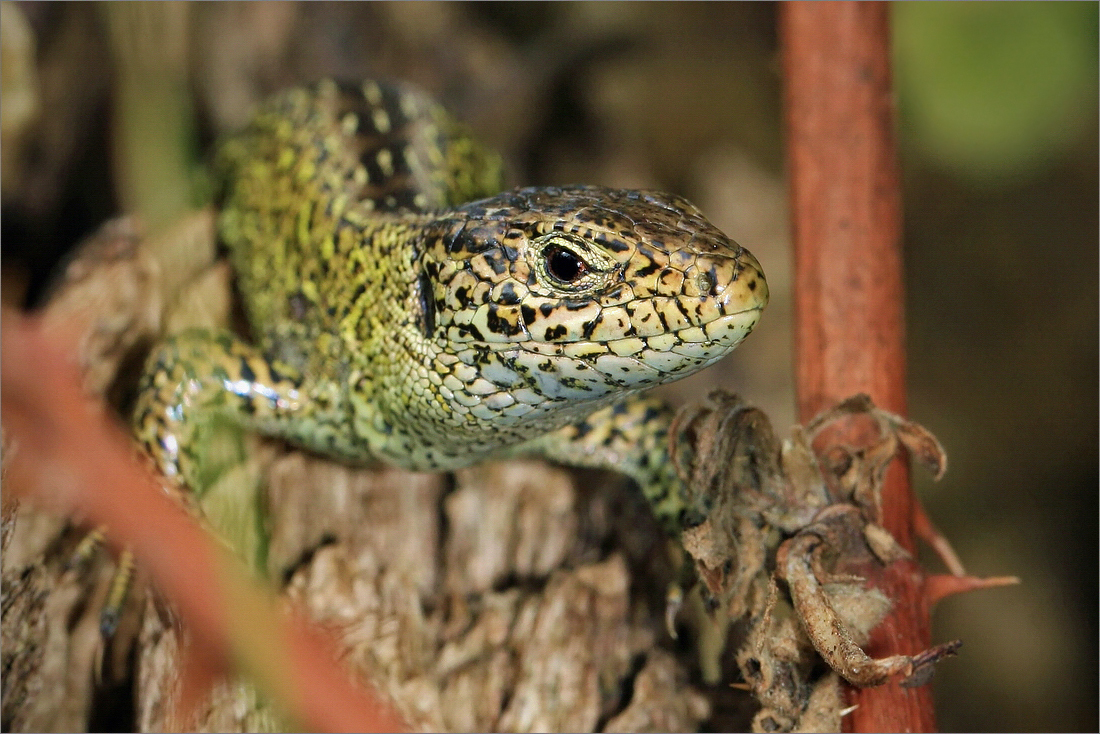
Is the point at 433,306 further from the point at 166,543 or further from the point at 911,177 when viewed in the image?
the point at 911,177

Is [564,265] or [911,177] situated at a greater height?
[911,177]

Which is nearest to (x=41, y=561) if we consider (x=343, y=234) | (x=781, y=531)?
(x=343, y=234)

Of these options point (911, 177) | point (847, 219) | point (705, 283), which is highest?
point (911, 177)

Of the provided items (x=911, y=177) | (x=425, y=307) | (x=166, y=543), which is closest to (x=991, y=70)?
(x=911, y=177)

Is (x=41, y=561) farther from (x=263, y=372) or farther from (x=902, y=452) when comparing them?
(x=902, y=452)

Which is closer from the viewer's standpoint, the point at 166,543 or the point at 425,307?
the point at 166,543

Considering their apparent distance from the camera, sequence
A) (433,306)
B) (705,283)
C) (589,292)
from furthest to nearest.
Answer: (433,306)
(589,292)
(705,283)

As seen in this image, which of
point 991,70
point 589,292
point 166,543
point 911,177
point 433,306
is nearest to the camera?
point 166,543

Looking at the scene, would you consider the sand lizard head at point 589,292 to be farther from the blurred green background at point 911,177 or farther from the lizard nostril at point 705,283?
the blurred green background at point 911,177

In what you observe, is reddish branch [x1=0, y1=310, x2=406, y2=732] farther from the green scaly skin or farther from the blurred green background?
the blurred green background

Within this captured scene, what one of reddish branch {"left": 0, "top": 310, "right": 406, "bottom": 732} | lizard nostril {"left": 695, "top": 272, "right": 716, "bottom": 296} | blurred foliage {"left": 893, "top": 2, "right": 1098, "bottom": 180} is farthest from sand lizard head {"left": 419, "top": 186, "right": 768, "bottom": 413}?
blurred foliage {"left": 893, "top": 2, "right": 1098, "bottom": 180}
